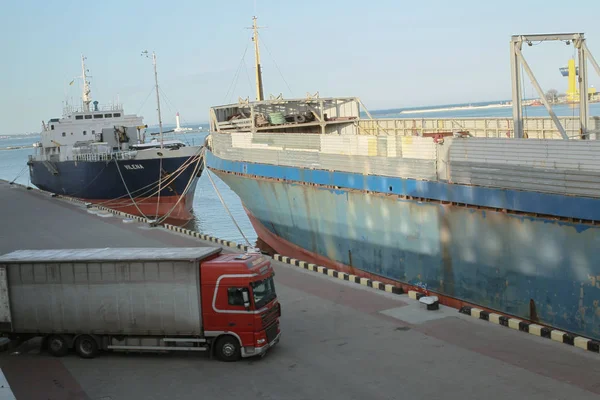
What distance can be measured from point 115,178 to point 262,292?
112 ft

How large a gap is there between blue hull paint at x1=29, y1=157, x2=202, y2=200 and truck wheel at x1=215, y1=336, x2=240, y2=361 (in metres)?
30.9

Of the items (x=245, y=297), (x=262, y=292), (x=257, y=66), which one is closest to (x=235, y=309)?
(x=245, y=297)

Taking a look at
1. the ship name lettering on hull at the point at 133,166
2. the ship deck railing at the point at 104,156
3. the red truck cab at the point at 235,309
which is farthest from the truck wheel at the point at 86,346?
the ship deck railing at the point at 104,156

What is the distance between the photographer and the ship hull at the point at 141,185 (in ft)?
140

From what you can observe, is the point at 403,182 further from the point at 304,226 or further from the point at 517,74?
the point at 304,226

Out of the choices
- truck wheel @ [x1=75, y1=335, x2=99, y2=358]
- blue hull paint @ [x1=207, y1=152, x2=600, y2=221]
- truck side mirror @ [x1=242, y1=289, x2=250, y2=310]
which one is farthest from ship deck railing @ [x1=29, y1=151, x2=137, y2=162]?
truck side mirror @ [x1=242, y1=289, x2=250, y2=310]

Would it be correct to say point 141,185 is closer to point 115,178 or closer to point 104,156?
point 115,178

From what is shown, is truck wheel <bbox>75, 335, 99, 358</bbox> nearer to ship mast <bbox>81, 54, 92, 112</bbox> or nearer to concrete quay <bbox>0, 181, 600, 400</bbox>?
concrete quay <bbox>0, 181, 600, 400</bbox>

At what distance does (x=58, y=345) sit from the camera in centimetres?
1317

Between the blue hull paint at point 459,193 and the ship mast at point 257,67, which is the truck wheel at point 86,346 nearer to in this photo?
the blue hull paint at point 459,193

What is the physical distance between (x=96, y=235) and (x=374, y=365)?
20234 mm

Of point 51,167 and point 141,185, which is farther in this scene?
point 51,167

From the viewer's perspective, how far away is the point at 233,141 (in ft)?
95.6

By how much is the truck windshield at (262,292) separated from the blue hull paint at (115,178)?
101 feet
